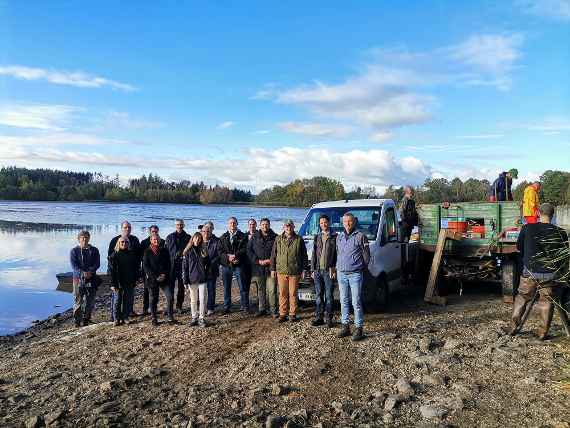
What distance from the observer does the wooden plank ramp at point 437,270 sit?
9.72m

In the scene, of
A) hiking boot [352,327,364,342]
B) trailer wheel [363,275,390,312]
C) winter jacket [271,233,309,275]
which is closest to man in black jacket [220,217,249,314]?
winter jacket [271,233,309,275]

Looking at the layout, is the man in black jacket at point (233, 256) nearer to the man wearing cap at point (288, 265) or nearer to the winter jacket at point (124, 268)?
the man wearing cap at point (288, 265)

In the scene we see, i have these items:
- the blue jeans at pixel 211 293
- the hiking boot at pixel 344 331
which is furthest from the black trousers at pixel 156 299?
the hiking boot at pixel 344 331

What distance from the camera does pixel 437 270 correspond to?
384 inches

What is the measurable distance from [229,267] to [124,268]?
1.87 metres

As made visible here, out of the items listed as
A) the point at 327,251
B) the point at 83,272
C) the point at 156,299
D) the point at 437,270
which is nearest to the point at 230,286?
the point at 156,299

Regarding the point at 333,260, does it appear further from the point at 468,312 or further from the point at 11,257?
the point at 11,257

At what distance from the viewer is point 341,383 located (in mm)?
5586

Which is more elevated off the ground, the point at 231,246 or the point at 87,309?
the point at 231,246

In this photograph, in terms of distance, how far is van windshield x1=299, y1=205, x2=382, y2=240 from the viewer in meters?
9.16

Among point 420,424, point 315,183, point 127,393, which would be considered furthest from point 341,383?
point 315,183

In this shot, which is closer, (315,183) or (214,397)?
(214,397)

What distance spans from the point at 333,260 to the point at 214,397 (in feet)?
10.4

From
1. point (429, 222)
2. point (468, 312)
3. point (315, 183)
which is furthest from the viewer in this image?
point (315, 183)
